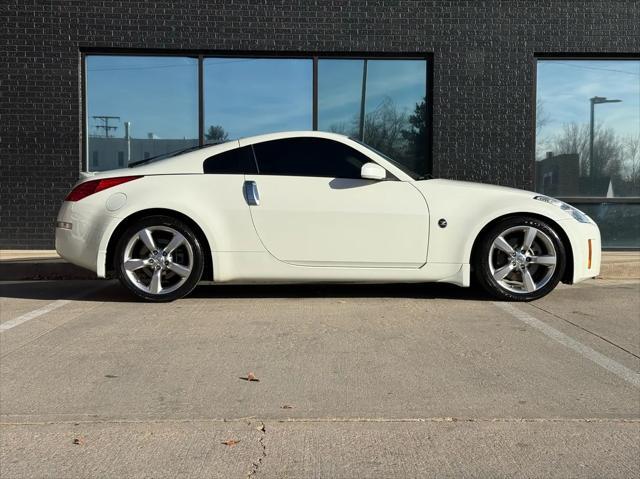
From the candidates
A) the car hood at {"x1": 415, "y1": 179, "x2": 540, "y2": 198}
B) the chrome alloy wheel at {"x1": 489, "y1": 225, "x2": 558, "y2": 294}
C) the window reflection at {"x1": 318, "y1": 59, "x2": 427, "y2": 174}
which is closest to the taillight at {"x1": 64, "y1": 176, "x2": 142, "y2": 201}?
the car hood at {"x1": 415, "y1": 179, "x2": 540, "y2": 198}

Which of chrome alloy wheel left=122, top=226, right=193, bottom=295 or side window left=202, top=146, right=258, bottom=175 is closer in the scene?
chrome alloy wheel left=122, top=226, right=193, bottom=295

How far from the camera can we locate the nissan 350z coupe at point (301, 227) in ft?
18.1

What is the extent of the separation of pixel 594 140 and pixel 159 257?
291 inches

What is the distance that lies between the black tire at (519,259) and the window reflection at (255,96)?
4743 millimetres

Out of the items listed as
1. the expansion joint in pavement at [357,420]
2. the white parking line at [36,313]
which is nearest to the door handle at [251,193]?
the white parking line at [36,313]

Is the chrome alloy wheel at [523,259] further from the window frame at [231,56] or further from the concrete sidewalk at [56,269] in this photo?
the window frame at [231,56]

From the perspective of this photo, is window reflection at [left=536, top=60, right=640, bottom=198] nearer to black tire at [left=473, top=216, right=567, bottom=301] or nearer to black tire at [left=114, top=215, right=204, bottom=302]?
black tire at [left=473, top=216, right=567, bottom=301]

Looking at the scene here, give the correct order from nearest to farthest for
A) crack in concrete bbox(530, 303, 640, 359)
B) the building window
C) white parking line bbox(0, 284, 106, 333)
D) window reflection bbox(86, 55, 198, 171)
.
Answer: crack in concrete bbox(530, 303, 640, 359), white parking line bbox(0, 284, 106, 333), window reflection bbox(86, 55, 198, 171), the building window

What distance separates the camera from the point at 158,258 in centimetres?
553

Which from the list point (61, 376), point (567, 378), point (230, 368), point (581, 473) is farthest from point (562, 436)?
point (61, 376)

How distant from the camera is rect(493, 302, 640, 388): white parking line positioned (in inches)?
150

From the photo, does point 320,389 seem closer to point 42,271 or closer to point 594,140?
point 42,271

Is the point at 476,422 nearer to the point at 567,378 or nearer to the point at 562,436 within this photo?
the point at 562,436

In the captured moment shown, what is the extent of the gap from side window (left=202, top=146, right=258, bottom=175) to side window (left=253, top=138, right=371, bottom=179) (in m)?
0.08
